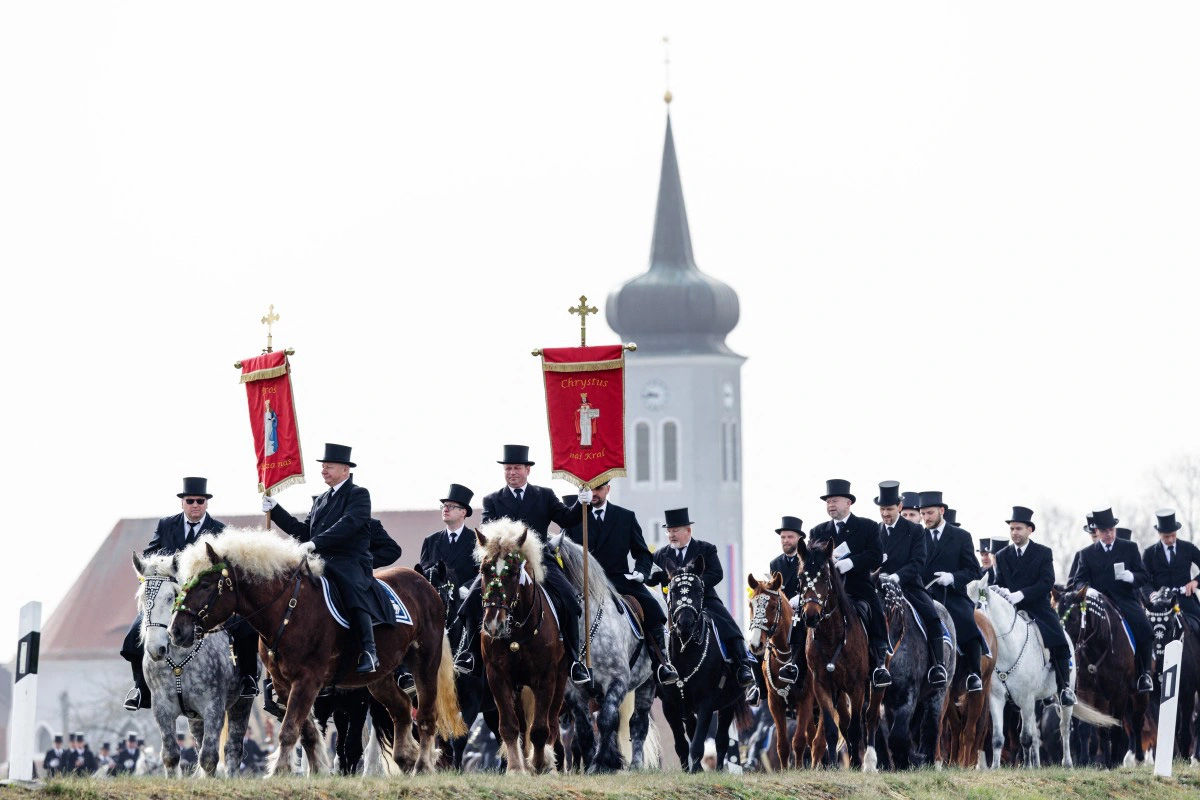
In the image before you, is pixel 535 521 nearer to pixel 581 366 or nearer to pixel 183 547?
pixel 581 366

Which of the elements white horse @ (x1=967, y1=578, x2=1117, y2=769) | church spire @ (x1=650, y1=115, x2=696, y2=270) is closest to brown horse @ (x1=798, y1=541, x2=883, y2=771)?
white horse @ (x1=967, y1=578, x2=1117, y2=769)

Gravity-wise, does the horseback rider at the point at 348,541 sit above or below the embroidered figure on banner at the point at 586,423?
below

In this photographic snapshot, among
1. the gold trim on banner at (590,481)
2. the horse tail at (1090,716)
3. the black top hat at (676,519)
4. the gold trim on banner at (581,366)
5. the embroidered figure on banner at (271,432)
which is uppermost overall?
the gold trim on banner at (581,366)

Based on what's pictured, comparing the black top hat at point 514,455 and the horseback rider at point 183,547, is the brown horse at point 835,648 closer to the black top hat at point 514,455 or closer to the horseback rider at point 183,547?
the black top hat at point 514,455

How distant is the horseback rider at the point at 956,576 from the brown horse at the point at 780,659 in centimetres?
181

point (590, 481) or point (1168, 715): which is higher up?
point (590, 481)

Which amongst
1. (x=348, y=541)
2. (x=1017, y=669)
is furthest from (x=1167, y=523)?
(x=348, y=541)

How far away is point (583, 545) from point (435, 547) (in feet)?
7.56

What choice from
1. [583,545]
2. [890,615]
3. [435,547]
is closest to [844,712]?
[890,615]

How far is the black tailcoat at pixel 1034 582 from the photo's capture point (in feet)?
80.3

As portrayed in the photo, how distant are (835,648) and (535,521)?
2976 millimetres

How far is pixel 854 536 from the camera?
21.0m

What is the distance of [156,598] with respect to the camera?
18.0m

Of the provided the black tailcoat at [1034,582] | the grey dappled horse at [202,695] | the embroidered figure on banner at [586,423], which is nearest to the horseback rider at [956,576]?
the black tailcoat at [1034,582]
